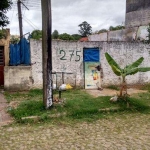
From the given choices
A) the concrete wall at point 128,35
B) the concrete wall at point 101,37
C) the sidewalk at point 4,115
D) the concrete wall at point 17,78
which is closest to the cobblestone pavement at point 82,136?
the sidewalk at point 4,115

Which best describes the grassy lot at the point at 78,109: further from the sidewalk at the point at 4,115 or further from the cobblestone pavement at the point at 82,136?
the cobblestone pavement at the point at 82,136

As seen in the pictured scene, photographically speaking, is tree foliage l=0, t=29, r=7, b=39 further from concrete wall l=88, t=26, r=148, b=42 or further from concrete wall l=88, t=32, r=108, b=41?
concrete wall l=88, t=32, r=108, b=41

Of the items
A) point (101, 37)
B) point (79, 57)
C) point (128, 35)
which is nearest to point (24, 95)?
point (79, 57)

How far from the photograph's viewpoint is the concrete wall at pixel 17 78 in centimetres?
1112

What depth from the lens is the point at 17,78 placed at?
11.2m

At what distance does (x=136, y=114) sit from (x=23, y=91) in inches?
223

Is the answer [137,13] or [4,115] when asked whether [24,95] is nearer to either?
[4,115]

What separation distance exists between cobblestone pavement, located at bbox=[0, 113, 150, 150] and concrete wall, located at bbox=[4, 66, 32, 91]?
4867mm

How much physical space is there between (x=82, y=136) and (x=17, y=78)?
6.24 meters

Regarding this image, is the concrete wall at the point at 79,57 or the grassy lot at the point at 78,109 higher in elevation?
the concrete wall at the point at 79,57

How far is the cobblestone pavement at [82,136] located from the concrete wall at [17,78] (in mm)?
4867

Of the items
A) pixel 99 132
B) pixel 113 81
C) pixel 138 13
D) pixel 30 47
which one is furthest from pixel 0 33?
pixel 138 13

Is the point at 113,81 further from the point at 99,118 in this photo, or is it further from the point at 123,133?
the point at 123,133

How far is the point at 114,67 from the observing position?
8883mm
